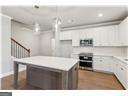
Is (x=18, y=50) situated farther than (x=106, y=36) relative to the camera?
Yes

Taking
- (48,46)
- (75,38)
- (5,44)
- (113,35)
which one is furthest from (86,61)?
(5,44)

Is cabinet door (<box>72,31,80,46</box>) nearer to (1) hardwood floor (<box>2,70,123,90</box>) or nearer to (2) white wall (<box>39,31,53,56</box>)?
(2) white wall (<box>39,31,53,56</box>)

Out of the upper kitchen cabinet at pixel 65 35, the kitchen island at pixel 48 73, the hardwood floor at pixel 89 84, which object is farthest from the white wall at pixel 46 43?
the kitchen island at pixel 48 73

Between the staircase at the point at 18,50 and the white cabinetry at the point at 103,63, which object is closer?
the white cabinetry at the point at 103,63

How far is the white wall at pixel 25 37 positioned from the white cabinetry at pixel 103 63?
3724 millimetres

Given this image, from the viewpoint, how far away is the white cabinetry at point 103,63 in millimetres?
3834

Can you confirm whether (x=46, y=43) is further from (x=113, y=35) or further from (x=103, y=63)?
(x=113, y=35)

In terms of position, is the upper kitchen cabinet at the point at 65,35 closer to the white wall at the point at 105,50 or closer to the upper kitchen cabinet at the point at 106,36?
the white wall at the point at 105,50

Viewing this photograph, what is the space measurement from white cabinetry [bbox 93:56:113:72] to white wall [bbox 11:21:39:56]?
3724 millimetres

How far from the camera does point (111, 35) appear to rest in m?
3.96

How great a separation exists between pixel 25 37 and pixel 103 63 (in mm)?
4134

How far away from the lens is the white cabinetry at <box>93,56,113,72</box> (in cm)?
383

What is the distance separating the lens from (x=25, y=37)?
204 inches
